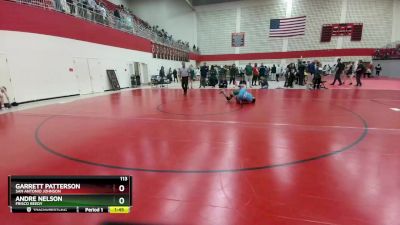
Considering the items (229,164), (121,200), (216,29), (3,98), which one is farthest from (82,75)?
(216,29)

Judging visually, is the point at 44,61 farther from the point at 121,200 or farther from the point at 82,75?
the point at 121,200

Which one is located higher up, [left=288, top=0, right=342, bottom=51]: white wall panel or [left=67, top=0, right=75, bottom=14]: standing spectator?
[left=288, top=0, right=342, bottom=51]: white wall panel

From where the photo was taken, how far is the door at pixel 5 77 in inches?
347

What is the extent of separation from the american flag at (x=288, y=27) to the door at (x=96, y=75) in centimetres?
2191

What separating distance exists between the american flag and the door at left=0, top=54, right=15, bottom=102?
26.8m

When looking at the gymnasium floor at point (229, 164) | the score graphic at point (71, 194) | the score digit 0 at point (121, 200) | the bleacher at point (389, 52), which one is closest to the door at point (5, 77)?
the gymnasium floor at point (229, 164)

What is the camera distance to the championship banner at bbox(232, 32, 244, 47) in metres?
29.7

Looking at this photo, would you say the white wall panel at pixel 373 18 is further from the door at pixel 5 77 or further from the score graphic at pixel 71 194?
the score graphic at pixel 71 194

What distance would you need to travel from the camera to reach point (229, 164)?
10.1 feet

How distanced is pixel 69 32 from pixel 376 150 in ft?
45.6

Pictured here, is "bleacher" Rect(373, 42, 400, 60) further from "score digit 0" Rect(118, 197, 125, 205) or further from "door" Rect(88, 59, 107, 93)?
"score digit 0" Rect(118, 197, 125, 205)

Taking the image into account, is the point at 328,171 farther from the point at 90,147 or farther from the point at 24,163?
the point at 24,163

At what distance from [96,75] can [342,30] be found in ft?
89.5

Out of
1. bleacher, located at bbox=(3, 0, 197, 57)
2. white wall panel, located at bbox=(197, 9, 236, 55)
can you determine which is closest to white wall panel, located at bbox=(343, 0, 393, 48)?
white wall panel, located at bbox=(197, 9, 236, 55)
